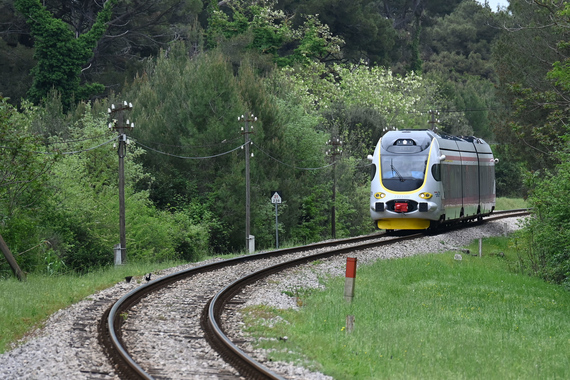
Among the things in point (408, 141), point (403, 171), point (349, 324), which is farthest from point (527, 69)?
point (349, 324)

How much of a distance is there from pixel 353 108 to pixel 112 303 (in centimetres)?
5082

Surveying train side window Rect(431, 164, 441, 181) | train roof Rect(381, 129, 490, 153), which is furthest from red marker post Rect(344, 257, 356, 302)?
train roof Rect(381, 129, 490, 153)

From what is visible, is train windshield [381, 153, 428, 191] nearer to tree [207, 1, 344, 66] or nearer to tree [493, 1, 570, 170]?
tree [493, 1, 570, 170]

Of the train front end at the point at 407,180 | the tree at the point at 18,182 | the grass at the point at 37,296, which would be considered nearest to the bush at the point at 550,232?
the train front end at the point at 407,180

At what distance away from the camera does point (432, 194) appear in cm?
2775

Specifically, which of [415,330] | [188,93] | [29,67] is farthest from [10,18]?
[415,330]

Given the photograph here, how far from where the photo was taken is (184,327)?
13242 mm

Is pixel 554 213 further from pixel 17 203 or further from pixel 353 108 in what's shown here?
pixel 353 108

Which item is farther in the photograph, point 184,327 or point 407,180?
point 407,180

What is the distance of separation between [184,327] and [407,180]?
16318 mm

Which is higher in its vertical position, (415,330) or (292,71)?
(292,71)

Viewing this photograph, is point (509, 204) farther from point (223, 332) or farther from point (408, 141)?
point (223, 332)

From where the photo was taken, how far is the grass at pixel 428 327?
10.7 m

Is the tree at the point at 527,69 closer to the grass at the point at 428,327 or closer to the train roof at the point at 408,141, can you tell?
the train roof at the point at 408,141
